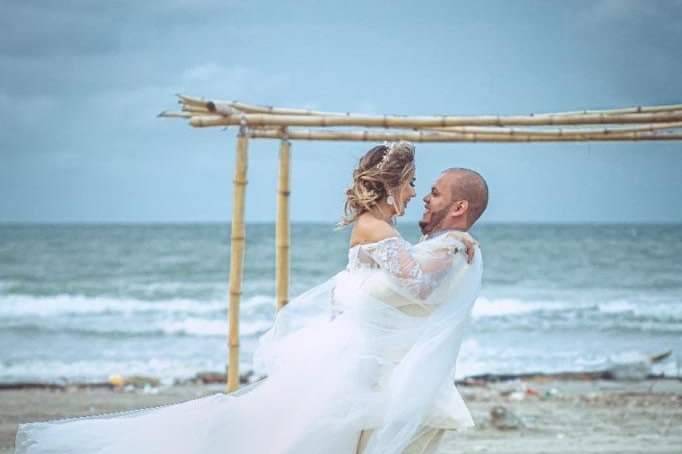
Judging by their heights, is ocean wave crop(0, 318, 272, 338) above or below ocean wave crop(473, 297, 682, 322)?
below

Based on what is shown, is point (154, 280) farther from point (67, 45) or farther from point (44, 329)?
point (67, 45)

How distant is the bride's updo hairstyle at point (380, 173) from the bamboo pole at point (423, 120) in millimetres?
1875

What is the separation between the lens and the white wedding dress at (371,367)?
4055 mm

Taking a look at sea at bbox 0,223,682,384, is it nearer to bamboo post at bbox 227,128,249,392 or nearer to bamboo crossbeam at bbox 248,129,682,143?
bamboo post at bbox 227,128,249,392

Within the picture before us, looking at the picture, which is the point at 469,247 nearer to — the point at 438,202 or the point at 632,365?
the point at 438,202

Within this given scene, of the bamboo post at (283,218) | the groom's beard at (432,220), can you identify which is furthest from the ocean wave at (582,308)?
the groom's beard at (432,220)

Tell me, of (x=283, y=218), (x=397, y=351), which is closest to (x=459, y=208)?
(x=397, y=351)

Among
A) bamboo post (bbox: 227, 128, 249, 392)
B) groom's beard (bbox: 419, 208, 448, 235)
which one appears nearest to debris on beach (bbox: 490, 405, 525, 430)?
bamboo post (bbox: 227, 128, 249, 392)

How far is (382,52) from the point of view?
123 ft

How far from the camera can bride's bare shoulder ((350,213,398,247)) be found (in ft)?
13.5

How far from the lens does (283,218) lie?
661cm

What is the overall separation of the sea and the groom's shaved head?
9.06m

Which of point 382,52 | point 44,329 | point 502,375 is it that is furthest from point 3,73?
point 502,375

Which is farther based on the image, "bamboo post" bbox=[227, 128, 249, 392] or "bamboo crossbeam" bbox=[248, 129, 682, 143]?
"bamboo crossbeam" bbox=[248, 129, 682, 143]
